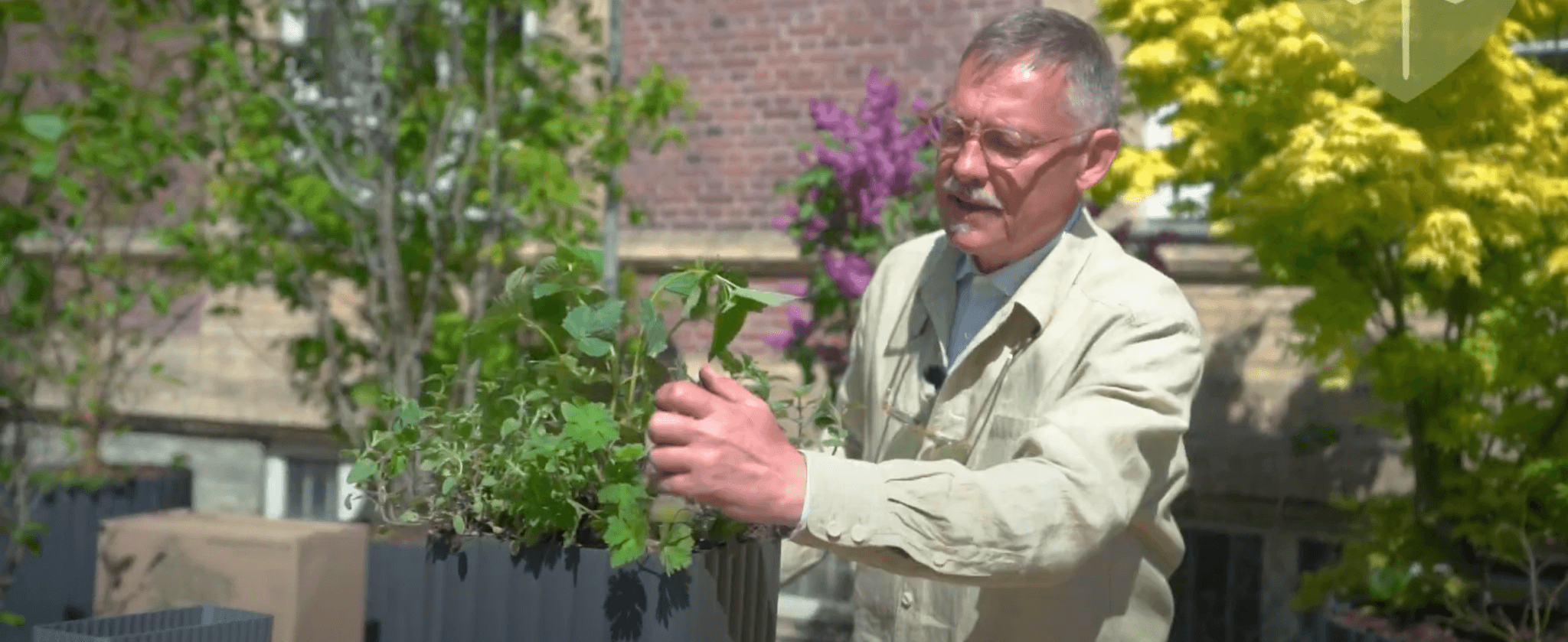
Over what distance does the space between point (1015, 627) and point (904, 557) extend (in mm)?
553

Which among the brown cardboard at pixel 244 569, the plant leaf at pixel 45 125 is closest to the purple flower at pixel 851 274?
A: the brown cardboard at pixel 244 569

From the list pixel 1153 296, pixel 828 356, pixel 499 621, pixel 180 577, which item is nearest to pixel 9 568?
pixel 180 577

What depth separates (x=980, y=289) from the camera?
6.93 ft

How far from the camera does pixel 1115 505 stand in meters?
1.58

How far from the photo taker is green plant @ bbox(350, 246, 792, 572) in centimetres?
147

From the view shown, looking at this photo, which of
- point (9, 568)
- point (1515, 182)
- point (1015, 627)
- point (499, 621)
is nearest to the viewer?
point (499, 621)

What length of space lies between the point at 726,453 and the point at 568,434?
0.20 metres

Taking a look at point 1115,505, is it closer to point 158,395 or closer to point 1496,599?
point 1496,599

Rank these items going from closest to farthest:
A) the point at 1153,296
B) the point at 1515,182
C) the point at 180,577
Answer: the point at 1153,296 < the point at 180,577 < the point at 1515,182

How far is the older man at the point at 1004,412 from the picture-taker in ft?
4.83

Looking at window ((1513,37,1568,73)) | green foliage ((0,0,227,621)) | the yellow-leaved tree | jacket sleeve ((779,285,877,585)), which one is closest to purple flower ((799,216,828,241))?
the yellow-leaved tree

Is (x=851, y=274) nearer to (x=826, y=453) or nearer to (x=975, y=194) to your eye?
(x=975, y=194)

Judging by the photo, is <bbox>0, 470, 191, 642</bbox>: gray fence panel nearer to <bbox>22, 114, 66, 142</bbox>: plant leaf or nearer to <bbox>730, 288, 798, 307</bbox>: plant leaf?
<bbox>22, 114, 66, 142</bbox>: plant leaf

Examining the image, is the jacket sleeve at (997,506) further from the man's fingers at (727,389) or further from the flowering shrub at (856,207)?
the flowering shrub at (856,207)
